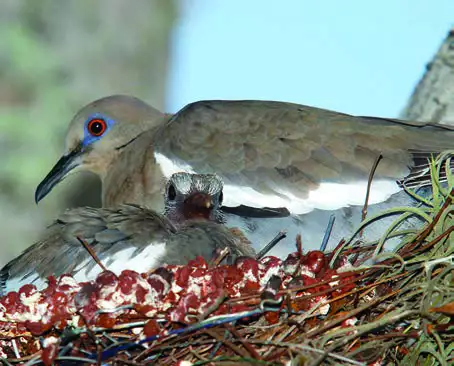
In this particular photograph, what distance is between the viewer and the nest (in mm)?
2621

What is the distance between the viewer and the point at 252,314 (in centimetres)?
262

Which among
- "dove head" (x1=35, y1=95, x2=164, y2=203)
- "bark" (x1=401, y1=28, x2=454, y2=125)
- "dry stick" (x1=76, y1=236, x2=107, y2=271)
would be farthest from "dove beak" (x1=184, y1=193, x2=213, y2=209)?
"bark" (x1=401, y1=28, x2=454, y2=125)

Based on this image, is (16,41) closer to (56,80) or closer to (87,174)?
(56,80)

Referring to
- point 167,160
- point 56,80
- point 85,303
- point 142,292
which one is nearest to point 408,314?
point 142,292

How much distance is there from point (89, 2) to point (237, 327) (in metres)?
2.09

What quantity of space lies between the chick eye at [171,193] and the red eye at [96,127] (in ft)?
2.70

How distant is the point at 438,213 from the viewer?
2.86 meters

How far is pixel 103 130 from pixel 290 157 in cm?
124

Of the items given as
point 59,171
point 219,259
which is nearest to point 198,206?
point 219,259

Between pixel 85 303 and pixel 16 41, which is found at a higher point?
pixel 16 41

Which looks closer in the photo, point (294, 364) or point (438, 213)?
point (294, 364)

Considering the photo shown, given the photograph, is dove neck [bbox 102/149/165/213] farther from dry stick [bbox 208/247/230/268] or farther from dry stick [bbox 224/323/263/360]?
dry stick [bbox 224/323/263/360]

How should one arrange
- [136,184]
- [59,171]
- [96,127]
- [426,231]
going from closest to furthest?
[426,231] → [136,184] → [59,171] → [96,127]

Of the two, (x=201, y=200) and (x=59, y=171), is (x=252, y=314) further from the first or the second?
(x=59, y=171)
